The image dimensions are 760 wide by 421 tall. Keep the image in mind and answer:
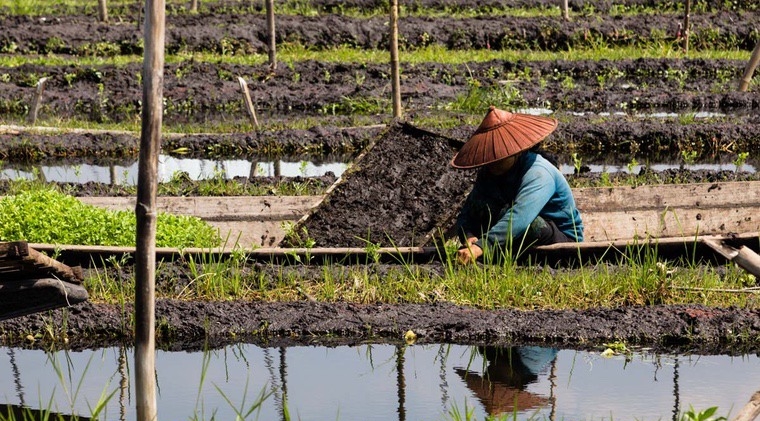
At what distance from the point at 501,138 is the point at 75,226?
98.3 inches

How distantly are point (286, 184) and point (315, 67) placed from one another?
7.80 m

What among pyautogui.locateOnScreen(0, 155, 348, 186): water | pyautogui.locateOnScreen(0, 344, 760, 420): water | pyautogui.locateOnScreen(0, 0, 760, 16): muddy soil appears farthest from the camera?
pyautogui.locateOnScreen(0, 0, 760, 16): muddy soil

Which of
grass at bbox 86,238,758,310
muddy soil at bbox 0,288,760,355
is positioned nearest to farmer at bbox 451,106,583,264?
grass at bbox 86,238,758,310

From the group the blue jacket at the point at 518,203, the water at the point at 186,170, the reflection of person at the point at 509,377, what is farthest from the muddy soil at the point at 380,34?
the reflection of person at the point at 509,377

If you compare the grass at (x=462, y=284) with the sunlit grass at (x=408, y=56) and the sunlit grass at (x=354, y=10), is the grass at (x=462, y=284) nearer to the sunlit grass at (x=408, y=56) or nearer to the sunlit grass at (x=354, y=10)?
the sunlit grass at (x=408, y=56)

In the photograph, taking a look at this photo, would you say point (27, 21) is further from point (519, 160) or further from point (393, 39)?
point (519, 160)

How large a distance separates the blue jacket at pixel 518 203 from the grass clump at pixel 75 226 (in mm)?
1474

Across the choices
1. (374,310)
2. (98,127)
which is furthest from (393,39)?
(374,310)

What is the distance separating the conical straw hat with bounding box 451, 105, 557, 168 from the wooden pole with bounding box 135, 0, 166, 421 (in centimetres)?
278

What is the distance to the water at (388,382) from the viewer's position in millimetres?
4863

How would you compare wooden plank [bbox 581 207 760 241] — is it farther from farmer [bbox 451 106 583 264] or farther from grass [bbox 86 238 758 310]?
grass [bbox 86 238 758 310]

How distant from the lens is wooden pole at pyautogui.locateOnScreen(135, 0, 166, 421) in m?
3.92

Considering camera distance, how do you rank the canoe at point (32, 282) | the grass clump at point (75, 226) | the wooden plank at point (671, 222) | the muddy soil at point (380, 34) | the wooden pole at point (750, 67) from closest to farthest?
the canoe at point (32, 282) < the grass clump at point (75, 226) < the wooden plank at point (671, 222) < the wooden pole at point (750, 67) < the muddy soil at point (380, 34)

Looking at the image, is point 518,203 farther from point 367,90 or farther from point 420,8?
point 420,8
